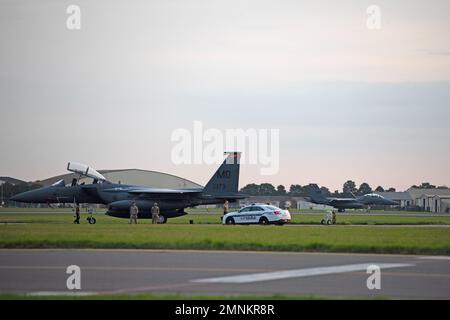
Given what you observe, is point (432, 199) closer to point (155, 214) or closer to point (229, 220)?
point (155, 214)

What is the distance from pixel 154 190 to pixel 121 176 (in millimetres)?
22097

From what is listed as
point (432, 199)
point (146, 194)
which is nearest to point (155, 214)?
point (146, 194)

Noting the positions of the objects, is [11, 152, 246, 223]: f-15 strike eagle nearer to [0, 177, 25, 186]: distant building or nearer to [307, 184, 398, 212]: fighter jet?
[307, 184, 398, 212]: fighter jet

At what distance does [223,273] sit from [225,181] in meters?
33.8

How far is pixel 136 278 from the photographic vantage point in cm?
1631

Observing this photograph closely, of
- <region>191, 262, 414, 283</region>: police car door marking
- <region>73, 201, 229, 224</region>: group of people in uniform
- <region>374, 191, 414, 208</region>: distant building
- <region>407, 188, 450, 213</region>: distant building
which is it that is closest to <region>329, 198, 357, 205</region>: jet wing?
<region>407, 188, 450, 213</region>: distant building

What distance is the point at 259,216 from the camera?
4400cm

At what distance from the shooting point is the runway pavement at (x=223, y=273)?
14672 millimetres

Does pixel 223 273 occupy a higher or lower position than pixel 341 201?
lower

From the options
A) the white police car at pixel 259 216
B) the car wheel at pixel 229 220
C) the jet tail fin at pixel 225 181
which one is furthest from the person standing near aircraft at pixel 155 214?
the jet tail fin at pixel 225 181

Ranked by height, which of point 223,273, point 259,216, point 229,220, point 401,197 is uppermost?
point 401,197

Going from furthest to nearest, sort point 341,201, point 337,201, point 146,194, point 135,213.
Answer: point 337,201 < point 341,201 < point 146,194 < point 135,213
